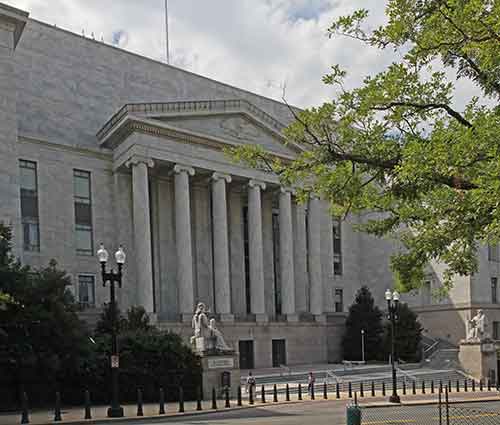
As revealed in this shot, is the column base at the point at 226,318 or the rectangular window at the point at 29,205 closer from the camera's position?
the rectangular window at the point at 29,205

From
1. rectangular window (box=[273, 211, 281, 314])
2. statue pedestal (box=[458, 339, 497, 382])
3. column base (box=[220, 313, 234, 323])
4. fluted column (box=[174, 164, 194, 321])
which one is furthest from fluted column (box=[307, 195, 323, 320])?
statue pedestal (box=[458, 339, 497, 382])

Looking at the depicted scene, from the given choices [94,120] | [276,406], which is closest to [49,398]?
[276,406]

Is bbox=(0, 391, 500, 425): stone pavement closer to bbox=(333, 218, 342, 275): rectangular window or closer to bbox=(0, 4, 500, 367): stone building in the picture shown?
bbox=(0, 4, 500, 367): stone building

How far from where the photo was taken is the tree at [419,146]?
8398mm

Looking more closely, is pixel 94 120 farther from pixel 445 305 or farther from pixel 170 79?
pixel 445 305

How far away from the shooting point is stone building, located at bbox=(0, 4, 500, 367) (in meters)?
53.0

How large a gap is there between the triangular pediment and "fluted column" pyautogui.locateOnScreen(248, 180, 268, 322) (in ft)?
14.3

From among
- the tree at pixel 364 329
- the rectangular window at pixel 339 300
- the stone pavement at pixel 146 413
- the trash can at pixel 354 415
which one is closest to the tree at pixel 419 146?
the trash can at pixel 354 415

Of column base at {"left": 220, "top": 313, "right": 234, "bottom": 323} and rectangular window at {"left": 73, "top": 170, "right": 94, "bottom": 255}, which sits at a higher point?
rectangular window at {"left": 73, "top": 170, "right": 94, "bottom": 255}

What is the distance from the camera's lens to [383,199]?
34.3ft

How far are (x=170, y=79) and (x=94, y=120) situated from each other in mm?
10580

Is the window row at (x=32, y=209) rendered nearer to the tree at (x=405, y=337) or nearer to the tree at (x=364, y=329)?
the tree at (x=364, y=329)

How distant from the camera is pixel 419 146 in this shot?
331 inches

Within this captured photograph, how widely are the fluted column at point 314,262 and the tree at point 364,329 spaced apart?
3.76m
